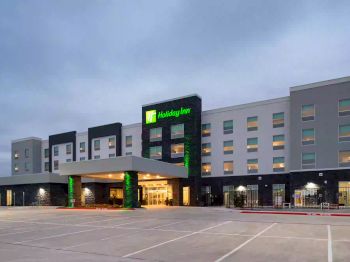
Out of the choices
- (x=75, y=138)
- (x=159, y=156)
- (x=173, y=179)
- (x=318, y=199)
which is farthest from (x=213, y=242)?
(x=75, y=138)

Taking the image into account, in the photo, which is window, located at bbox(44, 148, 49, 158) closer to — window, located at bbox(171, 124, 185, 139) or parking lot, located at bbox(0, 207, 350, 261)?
window, located at bbox(171, 124, 185, 139)

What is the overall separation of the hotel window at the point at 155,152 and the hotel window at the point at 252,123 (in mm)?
13767

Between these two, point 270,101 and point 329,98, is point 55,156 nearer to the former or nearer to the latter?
point 270,101

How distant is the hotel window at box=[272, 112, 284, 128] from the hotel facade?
5.2 inches

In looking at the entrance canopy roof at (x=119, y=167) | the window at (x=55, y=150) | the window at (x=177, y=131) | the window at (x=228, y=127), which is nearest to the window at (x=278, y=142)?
the window at (x=228, y=127)

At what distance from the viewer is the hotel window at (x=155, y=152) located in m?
54.2

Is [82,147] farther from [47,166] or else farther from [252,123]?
[252,123]

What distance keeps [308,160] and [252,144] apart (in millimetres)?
8105

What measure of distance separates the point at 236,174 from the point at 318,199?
37.8 feet

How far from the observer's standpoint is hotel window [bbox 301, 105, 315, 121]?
4375 centimetres

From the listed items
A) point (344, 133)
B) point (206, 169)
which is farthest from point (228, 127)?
point (344, 133)

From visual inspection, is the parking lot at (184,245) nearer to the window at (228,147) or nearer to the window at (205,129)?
the window at (228,147)

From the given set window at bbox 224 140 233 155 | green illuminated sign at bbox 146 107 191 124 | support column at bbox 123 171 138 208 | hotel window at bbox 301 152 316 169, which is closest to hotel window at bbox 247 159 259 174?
window at bbox 224 140 233 155

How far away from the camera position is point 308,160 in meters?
43.5
